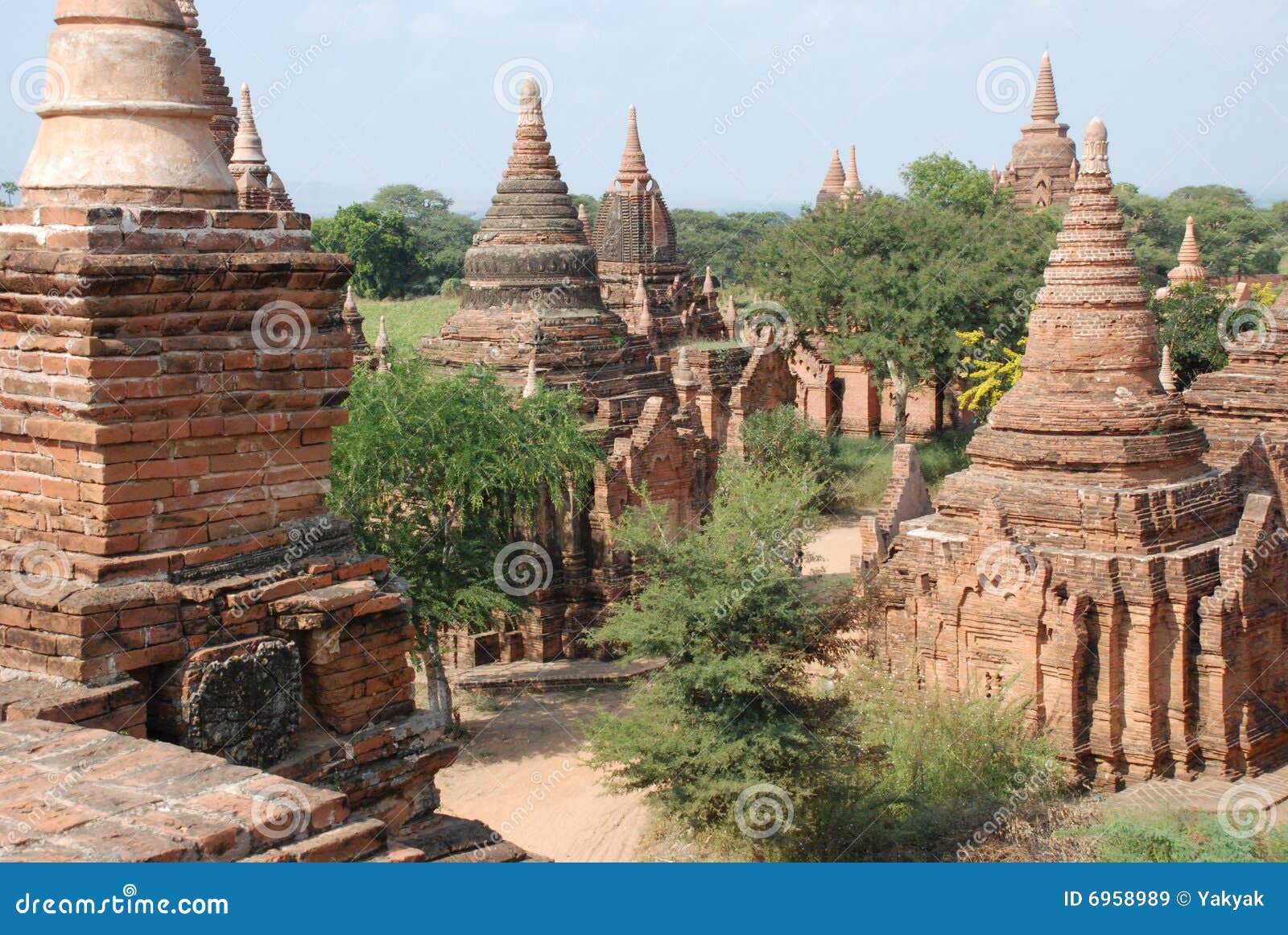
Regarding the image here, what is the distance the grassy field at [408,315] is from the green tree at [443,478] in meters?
24.4

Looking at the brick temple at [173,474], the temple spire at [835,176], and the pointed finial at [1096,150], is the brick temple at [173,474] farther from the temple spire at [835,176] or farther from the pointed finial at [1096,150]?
the temple spire at [835,176]

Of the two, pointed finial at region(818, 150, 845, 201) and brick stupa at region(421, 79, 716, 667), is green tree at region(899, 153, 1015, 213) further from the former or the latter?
brick stupa at region(421, 79, 716, 667)

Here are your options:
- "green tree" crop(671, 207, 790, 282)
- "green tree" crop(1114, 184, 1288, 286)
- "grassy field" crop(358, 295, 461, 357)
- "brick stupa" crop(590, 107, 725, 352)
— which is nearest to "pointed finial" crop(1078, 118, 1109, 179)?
"brick stupa" crop(590, 107, 725, 352)

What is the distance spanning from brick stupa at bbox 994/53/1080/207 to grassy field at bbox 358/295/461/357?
18.0m

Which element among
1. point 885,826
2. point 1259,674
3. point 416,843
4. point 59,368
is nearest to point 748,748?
point 885,826

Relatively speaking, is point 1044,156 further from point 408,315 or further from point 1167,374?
point 408,315

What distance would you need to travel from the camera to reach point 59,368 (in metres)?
4.88

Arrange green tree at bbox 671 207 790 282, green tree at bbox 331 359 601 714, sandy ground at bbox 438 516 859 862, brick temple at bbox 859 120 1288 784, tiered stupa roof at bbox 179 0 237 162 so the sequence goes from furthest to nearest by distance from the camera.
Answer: green tree at bbox 671 207 790 282
tiered stupa roof at bbox 179 0 237 162
green tree at bbox 331 359 601 714
brick temple at bbox 859 120 1288 784
sandy ground at bbox 438 516 859 862

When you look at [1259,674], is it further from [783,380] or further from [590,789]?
[783,380]

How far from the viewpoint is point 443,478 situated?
1631cm

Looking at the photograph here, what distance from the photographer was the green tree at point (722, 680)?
11602mm

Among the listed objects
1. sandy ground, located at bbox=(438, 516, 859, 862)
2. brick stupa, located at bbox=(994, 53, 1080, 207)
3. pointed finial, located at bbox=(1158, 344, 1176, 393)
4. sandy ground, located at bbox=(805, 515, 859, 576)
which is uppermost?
brick stupa, located at bbox=(994, 53, 1080, 207)

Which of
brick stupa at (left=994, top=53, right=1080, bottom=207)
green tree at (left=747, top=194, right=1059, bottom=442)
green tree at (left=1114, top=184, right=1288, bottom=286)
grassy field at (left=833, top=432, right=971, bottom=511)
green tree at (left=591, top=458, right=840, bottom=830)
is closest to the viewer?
green tree at (left=591, top=458, right=840, bottom=830)

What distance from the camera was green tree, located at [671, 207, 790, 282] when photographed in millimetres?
88000
